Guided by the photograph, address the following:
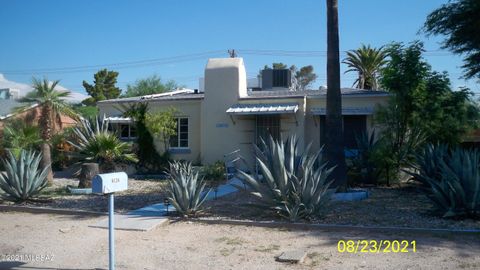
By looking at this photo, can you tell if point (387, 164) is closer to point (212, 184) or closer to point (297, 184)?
point (212, 184)

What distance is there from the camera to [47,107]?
50.6 ft

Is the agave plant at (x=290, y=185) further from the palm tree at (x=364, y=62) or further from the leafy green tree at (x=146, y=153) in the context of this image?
the palm tree at (x=364, y=62)

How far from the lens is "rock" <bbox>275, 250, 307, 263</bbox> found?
685 centimetres

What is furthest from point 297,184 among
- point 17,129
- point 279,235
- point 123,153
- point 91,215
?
point 17,129

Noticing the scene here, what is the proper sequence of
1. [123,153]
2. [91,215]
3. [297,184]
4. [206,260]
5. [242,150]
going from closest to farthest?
[206,260], [297,184], [91,215], [123,153], [242,150]

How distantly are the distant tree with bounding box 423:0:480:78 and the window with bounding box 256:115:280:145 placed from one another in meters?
6.50

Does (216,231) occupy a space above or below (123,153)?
below

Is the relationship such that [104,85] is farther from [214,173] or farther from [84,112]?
[214,173]

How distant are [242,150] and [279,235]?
460 inches

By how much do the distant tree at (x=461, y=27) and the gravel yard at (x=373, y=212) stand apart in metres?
4.81

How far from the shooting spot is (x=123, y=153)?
16.6 m

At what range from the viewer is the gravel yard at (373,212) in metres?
8.91

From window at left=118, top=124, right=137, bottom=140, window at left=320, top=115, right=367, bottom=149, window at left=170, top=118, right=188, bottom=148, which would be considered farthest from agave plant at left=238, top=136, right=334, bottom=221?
window at left=118, top=124, right=137, bottom=140

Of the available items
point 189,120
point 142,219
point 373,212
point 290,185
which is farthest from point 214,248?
point 189,120
